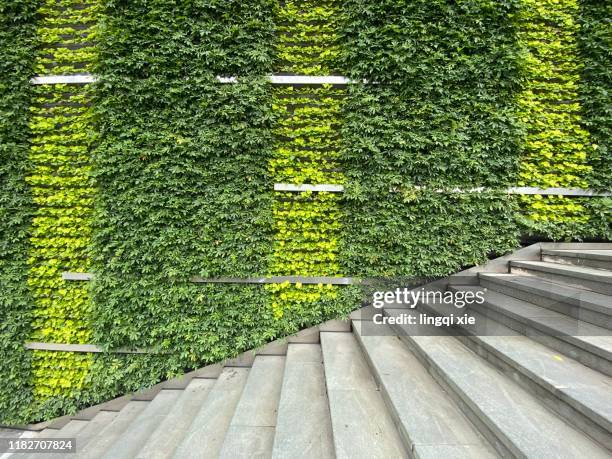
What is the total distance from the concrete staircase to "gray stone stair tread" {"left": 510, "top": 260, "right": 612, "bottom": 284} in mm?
14

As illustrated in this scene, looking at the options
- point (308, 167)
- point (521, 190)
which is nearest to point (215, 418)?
point (308, 167)

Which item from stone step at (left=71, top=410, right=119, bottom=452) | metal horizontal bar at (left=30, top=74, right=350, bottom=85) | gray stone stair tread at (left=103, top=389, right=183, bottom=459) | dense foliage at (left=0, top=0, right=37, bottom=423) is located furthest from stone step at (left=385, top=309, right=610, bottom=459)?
dense foliage at (left=0, top=0, right=37, bottom=423)

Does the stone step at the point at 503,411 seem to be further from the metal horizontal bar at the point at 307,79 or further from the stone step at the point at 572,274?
the metal horizontal bar at the point at 307,79

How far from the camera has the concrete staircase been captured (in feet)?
4.99

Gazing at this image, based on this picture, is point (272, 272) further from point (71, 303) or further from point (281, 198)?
point (71, 303)

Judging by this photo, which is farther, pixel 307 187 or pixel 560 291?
pixel 307 187

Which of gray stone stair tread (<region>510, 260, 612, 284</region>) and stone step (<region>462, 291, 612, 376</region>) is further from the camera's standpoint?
gray stone stair tread (<region>510, 260, 612, 284</region>)

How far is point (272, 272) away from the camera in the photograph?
3334 mm

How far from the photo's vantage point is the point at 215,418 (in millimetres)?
2453

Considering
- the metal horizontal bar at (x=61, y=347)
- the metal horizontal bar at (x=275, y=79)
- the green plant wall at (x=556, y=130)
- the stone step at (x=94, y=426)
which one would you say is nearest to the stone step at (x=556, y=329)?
the green plant wall at (x=556, y=130)

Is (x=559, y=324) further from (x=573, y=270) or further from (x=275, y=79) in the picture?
(x=275, y=79)

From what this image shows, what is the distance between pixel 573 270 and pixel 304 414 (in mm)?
2926

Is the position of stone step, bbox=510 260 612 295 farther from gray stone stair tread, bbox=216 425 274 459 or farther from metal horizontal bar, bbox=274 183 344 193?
gray stone stair tread, bbox=216 425 274 459

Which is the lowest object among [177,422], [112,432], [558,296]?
[112,432]
